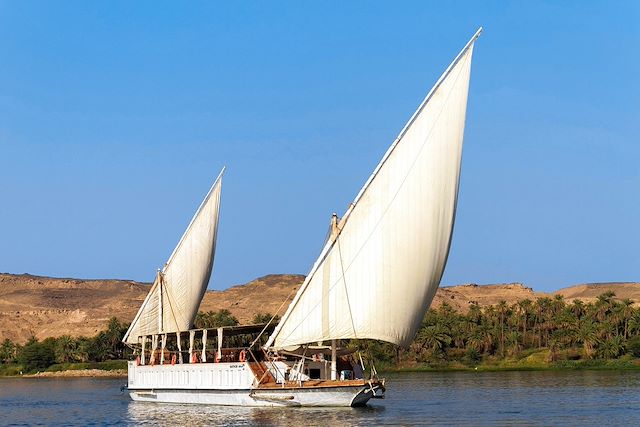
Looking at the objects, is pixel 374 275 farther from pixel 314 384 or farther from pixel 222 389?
pixel 222 389

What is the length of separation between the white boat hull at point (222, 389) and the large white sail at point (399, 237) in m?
2.19

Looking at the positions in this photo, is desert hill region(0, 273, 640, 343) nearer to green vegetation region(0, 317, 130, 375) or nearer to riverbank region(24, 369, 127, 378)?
green vegetation region(0, 317, 130, 375)

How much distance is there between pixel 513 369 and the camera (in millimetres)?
91875

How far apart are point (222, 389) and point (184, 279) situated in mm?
11367

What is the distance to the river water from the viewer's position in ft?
124

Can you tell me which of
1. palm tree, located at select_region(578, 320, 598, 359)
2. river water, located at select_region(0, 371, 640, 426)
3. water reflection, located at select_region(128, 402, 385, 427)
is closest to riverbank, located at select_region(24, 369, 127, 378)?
river water, located at select_region(0, 371, 640, 426)

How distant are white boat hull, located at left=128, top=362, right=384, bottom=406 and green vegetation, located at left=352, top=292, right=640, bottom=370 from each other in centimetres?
3802

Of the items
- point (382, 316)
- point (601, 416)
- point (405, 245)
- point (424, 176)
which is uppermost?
point (424, 176)

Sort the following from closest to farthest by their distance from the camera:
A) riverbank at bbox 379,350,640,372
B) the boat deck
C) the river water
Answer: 1. the river water
2. the boat deck
3. riverbank at bbox 379,350,640,372

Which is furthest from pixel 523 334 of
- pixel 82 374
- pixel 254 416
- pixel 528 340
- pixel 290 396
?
pixel 254 416

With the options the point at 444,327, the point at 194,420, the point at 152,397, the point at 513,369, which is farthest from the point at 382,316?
the point at 444,327

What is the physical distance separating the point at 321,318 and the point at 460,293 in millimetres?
157490

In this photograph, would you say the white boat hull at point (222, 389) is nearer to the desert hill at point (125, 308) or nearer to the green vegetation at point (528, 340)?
the green vegetation at point (528, 340)

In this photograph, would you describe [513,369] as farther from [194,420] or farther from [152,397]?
[194,420]
